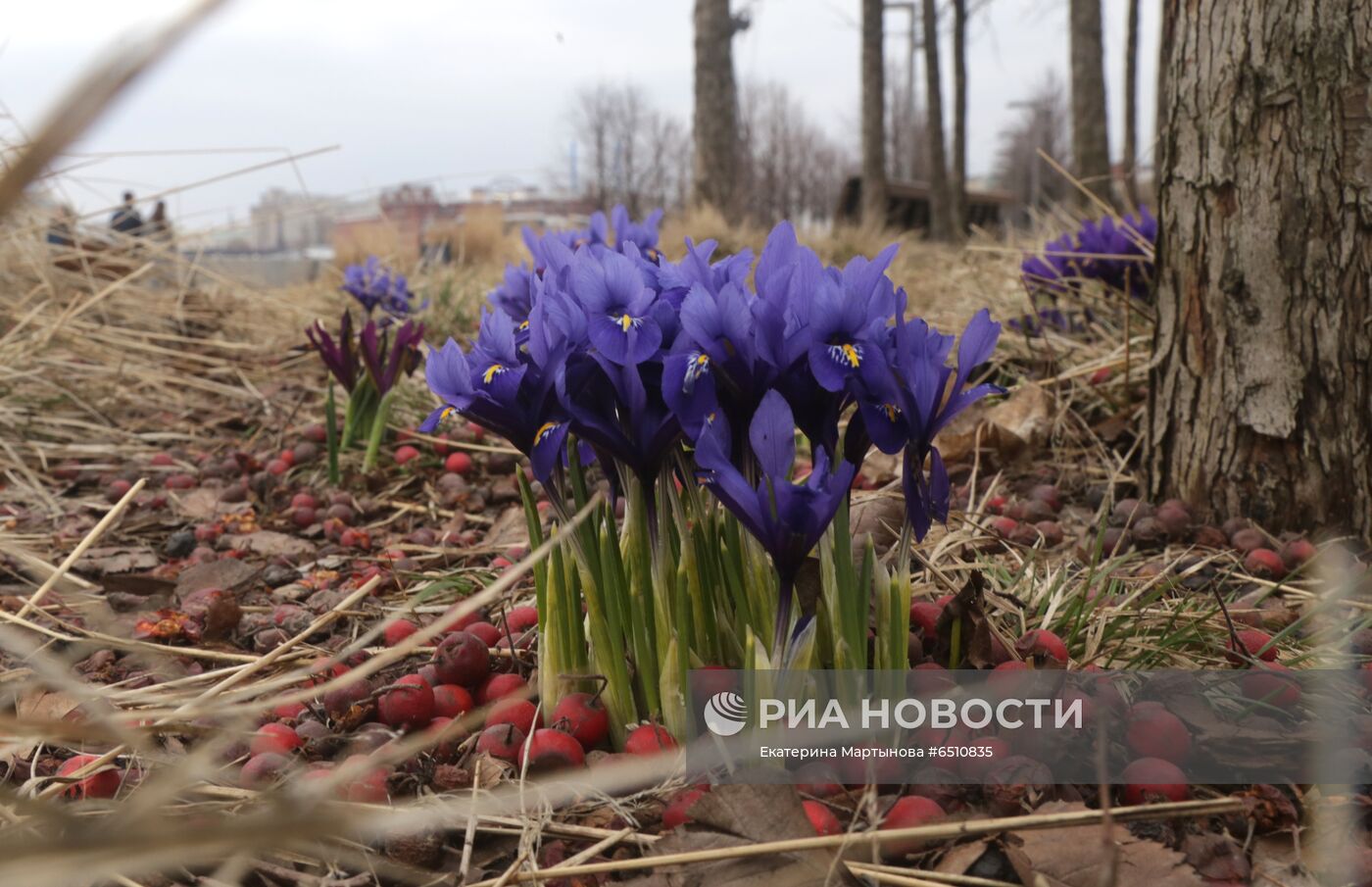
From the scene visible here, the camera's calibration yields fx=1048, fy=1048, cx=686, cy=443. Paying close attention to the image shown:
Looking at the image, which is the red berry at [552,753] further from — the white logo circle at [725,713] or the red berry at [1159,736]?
the red berry at [1159,736]

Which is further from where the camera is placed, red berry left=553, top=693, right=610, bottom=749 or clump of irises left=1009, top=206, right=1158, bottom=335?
clump of irises left=1009, top=206, right=1158, bottom=335

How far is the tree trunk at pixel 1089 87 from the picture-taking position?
10539 millimetres

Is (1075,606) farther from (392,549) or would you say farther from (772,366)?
(392,549)

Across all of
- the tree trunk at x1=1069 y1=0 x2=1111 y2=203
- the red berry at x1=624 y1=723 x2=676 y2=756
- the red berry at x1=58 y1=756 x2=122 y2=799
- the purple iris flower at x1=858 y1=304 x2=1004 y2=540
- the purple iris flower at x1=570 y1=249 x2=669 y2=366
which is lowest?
the red berry at x1=58 y1=756 x2=122 y2=799

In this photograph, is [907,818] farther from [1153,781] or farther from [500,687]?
[500,687]

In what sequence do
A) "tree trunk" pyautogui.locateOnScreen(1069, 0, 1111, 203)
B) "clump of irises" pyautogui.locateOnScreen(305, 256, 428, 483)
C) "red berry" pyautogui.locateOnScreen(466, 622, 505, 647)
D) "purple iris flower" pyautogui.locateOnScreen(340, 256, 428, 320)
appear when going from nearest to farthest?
"red berry" pyautogui.locateOnScreen(466, 622, 505, 647)
"clump of irises" pyautogui.locateOnScreen(305, 256, 428, 483)
"purple iris flower" pyautogui.locateOnScreen(340, 256, 428, 320)
"tree trunk" pyautogui.locateOnScreen(1069, 0, 1111, 203)

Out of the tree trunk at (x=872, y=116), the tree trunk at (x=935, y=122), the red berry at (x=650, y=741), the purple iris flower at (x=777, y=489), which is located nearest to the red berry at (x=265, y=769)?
the red berry at (x=650, y=741)

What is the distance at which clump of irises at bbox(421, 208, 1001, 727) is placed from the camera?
1.38 metres

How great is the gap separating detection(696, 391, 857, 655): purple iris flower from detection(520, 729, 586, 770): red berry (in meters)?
0.39

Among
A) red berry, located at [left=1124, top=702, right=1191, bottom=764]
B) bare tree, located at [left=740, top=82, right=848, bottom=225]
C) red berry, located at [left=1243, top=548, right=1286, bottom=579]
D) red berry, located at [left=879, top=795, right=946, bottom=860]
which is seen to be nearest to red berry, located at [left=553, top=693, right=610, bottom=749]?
red berry, located at [left=879, top=795, right=946, bottom=860]

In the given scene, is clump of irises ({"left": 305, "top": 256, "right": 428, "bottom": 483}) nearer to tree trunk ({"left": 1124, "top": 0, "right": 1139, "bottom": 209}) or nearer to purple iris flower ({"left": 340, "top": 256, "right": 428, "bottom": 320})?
purple iris flower ({"left": 340, "top": 256, "right": 428, "bottom": 320})

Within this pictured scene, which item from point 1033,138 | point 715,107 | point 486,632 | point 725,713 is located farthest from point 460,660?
point 1033,138

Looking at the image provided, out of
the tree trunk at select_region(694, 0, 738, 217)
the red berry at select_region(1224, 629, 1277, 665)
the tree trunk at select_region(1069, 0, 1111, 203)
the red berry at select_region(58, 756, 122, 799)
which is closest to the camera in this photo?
the red berry at select_region(58, 756, 122, 799)

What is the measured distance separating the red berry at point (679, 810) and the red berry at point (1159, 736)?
0.62 m
